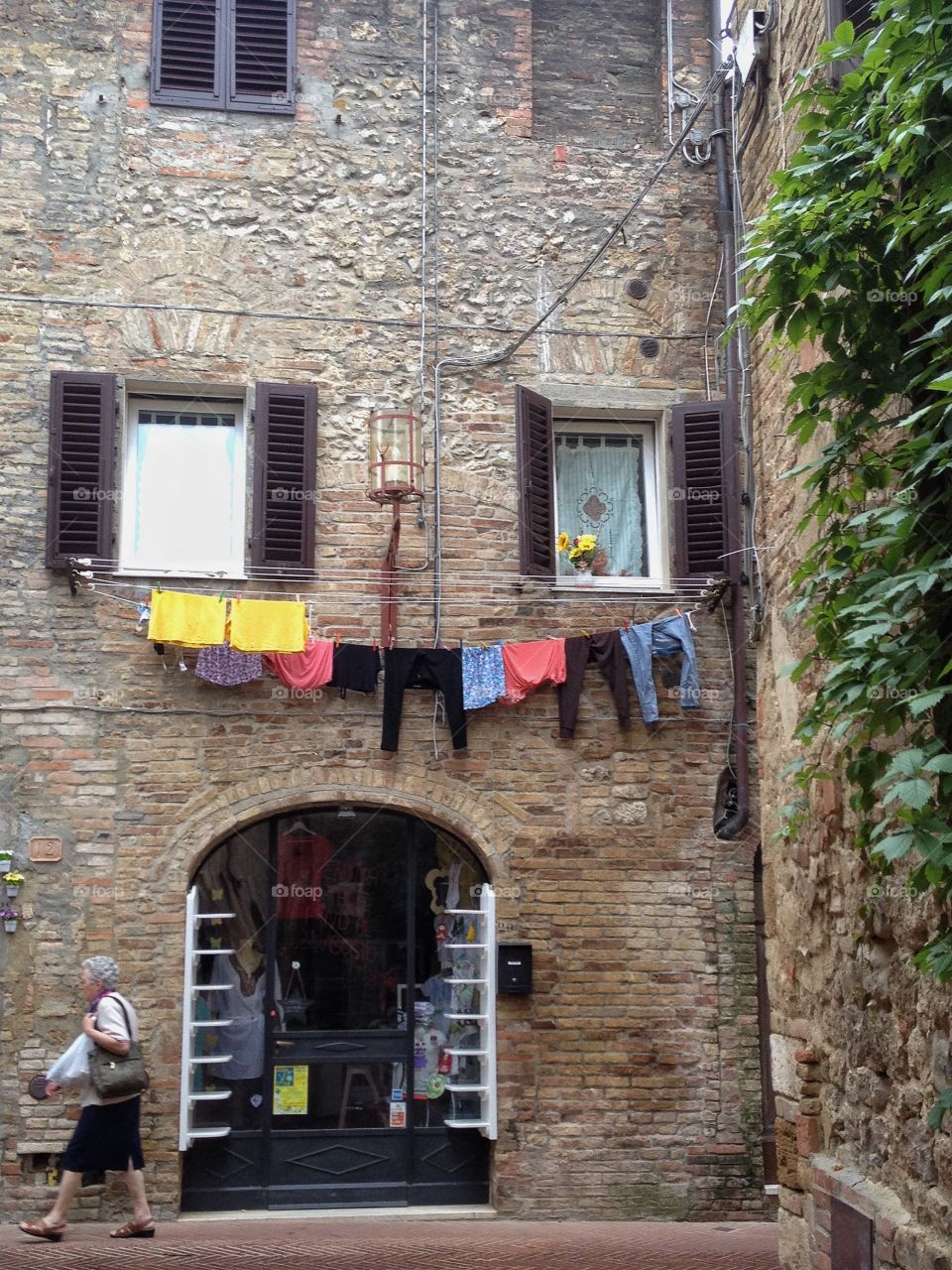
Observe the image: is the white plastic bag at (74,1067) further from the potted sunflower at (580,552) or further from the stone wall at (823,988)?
the potted sunflower at (580,552)

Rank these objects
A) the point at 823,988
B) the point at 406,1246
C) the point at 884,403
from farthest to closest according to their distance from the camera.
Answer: the point at 406,1246 → the point at 823,988 → the point at 884,403

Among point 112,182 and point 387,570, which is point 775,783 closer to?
point 387,570

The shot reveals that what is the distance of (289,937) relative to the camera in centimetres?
952

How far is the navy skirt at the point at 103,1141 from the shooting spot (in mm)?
7746

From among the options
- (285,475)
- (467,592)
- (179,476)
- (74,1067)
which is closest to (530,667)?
(467,592)

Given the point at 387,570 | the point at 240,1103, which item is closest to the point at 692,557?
the point at 387,570

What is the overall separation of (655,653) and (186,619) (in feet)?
9.80

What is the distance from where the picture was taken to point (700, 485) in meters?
10.0

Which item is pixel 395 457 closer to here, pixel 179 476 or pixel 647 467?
pixel 179 476

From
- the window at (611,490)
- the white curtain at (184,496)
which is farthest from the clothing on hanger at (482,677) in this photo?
the white curtain at (184,496)

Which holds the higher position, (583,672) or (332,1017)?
(583,672)

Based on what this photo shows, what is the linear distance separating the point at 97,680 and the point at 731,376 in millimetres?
4627

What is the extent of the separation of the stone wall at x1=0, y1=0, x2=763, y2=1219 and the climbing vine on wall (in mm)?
4187

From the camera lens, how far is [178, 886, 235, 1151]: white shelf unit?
29.4 ft
